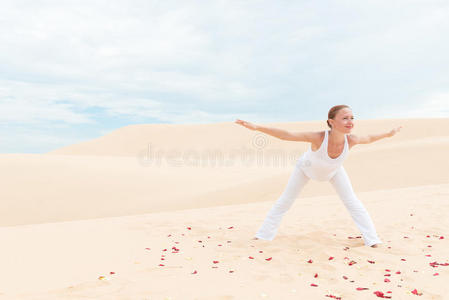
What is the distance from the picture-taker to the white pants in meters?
5.95

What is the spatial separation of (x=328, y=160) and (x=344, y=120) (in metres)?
0.62

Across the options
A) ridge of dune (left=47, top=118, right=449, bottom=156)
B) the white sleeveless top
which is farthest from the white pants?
ridge of dune (left=47, top=118, right=449, bottom=156)

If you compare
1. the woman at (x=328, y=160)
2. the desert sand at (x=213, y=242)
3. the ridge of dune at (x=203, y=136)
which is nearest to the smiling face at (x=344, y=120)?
the woman at (x=328, y=160)

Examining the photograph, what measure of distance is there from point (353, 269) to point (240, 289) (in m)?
1.60

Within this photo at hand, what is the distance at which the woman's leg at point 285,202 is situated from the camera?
6.04 meters

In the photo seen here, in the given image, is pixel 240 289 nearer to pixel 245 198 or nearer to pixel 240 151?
pixel 245 198

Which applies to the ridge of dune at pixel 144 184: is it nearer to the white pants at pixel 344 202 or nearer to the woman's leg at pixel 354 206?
the white pants at pixel 344 202

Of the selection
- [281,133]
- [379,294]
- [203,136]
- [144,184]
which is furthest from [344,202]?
[203,136]

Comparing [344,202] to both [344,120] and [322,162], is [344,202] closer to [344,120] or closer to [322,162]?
[322,162]

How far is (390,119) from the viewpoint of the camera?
47.3 m

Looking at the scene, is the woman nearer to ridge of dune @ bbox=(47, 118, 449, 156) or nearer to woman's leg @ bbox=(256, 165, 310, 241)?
woman's leg @ bbox=(256, 165, 310, 241)

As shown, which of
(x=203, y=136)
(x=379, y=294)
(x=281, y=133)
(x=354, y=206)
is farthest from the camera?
(x=203, y=136)

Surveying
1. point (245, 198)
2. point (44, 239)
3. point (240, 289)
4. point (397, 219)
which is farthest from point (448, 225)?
point (245, 198)

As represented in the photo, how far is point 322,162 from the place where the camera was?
18.2 feet
